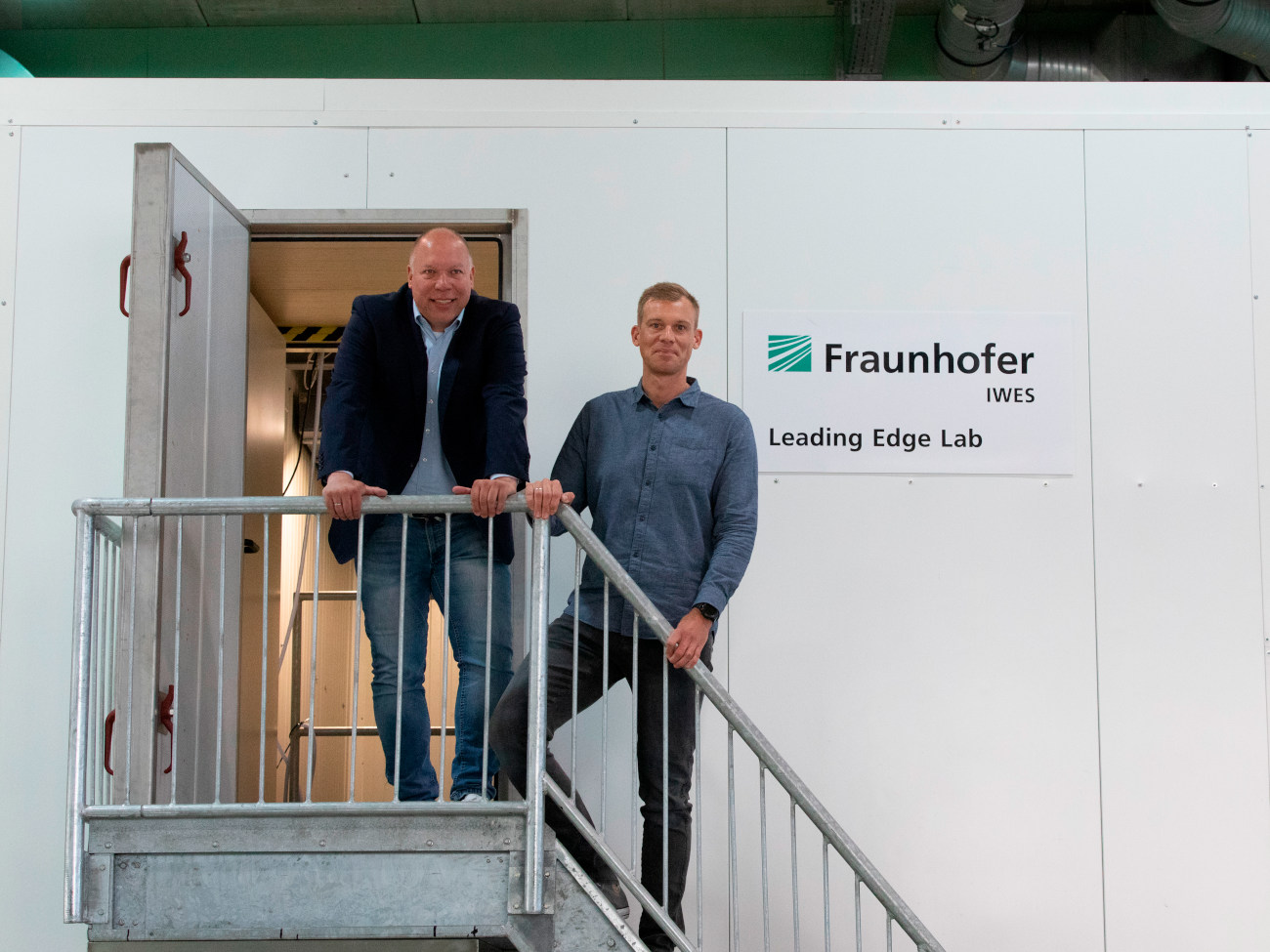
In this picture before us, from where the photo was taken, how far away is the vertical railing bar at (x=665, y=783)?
3.01 metres

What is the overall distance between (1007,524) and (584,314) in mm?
1638

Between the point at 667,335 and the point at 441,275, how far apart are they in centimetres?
68

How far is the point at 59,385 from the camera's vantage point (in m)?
4.10

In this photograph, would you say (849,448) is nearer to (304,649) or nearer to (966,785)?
(966,785)

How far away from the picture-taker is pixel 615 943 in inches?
114

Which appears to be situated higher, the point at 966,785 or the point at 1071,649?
the point at 1071,649

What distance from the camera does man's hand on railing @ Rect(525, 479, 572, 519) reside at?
294cm

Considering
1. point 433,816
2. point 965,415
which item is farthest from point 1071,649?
point 433,816

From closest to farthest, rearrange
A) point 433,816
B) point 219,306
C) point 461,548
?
point 433,816, point 461,548, point 219,306

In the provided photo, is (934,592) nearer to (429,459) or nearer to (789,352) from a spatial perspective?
(789,352)

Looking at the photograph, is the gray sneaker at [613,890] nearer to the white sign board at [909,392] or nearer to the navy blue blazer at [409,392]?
the navy blue blazer at [409,392]

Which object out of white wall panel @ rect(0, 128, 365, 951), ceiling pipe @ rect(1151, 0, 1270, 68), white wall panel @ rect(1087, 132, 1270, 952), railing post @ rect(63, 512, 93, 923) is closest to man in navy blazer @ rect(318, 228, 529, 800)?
railing post @ rect(63, 512, 93, 923)

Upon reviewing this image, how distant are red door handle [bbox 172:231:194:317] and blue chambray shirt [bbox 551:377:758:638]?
1156 mm

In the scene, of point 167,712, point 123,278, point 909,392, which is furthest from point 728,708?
point 123,278
